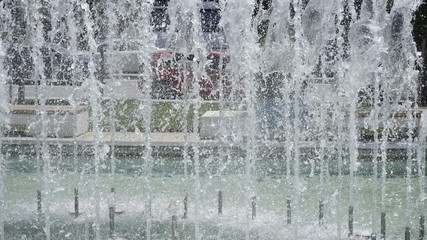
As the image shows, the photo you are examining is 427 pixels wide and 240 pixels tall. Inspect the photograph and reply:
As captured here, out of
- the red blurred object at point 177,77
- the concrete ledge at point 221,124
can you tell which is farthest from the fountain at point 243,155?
the red blurred object at point 177,77

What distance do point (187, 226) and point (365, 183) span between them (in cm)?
294

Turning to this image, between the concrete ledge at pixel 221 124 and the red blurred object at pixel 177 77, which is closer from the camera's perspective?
the concrete ledge at pixel 221 124

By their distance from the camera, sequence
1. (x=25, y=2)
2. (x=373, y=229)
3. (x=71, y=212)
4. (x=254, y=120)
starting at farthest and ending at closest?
1. (x=25, y=2)
2. (x=254, y=120)
3. (x=71, y=212)
4. (x=373, y=229)

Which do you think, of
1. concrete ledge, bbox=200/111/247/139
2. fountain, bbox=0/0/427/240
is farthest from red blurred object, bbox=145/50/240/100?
concrete ledge, bbox=200/111/247/139

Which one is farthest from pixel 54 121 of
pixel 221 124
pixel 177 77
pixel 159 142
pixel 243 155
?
pixel 177 77

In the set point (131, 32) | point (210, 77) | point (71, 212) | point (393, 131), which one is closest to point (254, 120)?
point (393, 131)

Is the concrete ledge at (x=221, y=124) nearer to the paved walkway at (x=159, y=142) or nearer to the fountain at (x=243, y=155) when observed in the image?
the fountain at (x=243, y=155)

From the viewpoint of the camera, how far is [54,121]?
10.3 meters

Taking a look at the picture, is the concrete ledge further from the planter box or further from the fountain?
the planter box

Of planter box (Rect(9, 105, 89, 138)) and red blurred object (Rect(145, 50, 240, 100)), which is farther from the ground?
red blurred object (Rect(145, 50, 240, 100))

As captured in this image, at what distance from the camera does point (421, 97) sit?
49.0 ft

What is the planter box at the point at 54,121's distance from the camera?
10258mm

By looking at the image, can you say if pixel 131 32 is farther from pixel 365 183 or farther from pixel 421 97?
pixel 365 183

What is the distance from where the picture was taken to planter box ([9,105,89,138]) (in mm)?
10258
